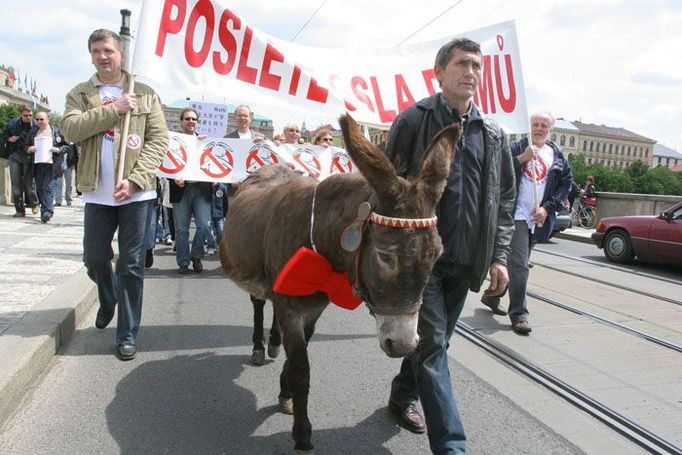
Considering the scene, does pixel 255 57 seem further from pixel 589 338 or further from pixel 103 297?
pixel 589 338

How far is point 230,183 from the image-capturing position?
795cm

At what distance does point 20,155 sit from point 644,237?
13.6m

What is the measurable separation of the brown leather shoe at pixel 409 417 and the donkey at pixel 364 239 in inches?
28.3

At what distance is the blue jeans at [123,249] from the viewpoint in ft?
13.9

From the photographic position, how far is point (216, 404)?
3.62m

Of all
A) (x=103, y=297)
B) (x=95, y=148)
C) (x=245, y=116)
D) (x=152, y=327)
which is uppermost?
(x=245, y=116)

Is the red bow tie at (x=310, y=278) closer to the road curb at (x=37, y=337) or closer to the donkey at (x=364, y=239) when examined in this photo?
the donkey at (x=364, y=239)

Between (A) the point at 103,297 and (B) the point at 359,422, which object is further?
(A) the point at 103,297

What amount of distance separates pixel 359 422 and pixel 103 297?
2.58 meters

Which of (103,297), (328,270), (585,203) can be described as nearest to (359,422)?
→ (328,270)

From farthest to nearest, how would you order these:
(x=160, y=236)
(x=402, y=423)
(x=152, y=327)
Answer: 1. (x=160, y=236)
2. (x=152, y=327)
3. (x=402, y=423)

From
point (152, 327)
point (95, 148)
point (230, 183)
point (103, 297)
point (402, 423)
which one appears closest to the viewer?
point (402, 423)

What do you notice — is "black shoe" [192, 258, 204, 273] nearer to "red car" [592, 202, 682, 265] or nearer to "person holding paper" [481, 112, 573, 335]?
"person holding paper" [481, 112, 573, 335]

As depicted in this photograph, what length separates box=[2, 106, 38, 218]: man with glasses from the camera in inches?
443
